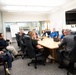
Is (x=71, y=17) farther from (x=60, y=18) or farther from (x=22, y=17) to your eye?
(x=22, y=17)

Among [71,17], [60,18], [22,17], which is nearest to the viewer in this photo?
[71,17]

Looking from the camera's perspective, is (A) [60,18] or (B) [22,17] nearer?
(A) [60,18]

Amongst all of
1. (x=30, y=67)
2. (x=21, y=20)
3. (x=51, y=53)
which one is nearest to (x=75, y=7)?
(x=51, y=53)

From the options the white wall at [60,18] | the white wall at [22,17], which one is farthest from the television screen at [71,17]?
the white wall at [22,17]

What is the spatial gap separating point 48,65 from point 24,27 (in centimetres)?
652

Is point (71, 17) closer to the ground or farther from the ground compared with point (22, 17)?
→ closer to the ground

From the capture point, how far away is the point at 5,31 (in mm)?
9055

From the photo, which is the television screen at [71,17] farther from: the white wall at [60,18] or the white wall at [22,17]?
the white wall at [22,17]

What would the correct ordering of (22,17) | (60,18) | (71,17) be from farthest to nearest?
(22,17) → (60,18) → (71,17)

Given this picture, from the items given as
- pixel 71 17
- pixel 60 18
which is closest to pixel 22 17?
pixel 60 18

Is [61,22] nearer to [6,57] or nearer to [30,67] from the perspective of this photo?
[30,67]

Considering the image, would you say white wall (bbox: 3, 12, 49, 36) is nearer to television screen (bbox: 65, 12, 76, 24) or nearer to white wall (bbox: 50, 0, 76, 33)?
white wall (bbox: 50, 0, 76, 33)

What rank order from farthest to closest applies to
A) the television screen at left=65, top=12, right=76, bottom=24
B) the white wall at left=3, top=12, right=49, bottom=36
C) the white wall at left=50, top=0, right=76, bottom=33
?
the white wall at left=3, top=12, right=49, bottom=36 < the white wall at left=50, top=0, right=76, bottom=33 < the television screen at left=65, top=12, right=76, bottom=24

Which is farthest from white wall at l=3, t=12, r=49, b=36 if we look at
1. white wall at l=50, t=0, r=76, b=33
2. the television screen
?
the television screen
